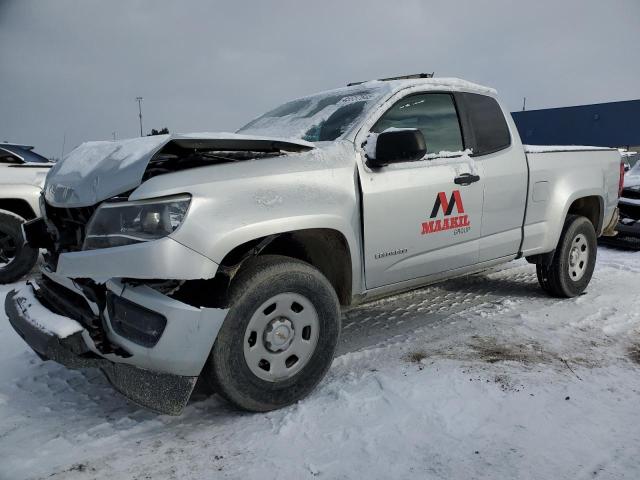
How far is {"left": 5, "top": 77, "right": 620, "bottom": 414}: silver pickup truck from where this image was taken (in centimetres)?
223

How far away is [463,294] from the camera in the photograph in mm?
4840

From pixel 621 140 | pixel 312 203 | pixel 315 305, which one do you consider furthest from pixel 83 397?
pixel 621 140

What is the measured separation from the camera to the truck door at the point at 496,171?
12.2 feet

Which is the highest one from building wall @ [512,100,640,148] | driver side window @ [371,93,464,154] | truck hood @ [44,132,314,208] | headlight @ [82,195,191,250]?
building wall @ [512,100,640,148]

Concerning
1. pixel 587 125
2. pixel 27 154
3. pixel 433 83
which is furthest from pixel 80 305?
pixel 587 125

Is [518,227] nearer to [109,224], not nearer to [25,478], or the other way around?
[109,224]

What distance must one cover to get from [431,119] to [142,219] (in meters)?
2.19

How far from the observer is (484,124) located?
3.88 meters

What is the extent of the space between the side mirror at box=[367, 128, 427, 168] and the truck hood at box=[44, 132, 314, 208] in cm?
40

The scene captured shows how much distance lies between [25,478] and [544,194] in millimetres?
3928

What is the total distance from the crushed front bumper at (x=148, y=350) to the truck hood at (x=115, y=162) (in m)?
0.46

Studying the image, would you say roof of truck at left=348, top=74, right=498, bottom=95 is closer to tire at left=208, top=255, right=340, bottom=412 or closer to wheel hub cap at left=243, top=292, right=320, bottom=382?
tire at left=208, top=255, right=340, bottom=412

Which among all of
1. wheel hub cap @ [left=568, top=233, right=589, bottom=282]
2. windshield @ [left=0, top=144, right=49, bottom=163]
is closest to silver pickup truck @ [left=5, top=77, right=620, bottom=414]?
wheel hub cap @ [left=568, top=233, right=589, bottom=282]

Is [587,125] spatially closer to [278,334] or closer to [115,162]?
[278,334]
